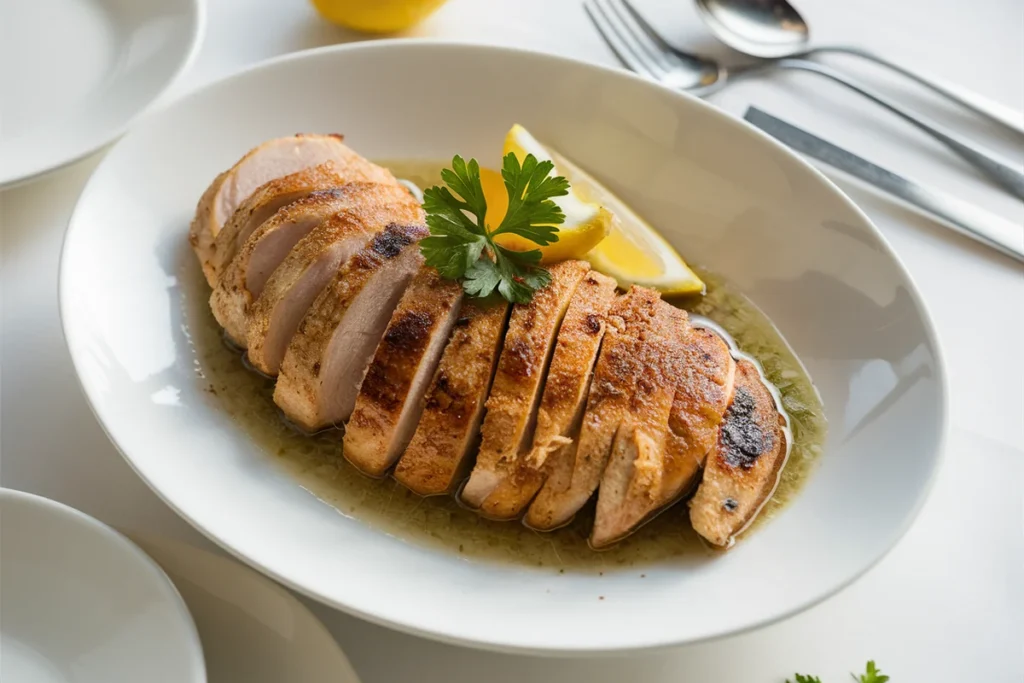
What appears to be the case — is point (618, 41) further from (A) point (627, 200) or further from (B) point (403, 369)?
(B) point (403, 369)

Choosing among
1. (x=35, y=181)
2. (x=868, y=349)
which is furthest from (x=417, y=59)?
(x=868, y=349)

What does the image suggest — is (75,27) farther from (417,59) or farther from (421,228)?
(421,228)

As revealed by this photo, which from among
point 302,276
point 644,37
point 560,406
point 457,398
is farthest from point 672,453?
point 644,37

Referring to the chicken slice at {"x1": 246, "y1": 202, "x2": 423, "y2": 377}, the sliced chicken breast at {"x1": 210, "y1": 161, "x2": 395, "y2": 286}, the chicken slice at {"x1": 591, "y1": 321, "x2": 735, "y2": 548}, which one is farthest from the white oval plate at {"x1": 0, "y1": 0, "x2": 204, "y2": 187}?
the chicken slice at {"x1": 591, "y1": 321, "x2": 735, "y2": 548}

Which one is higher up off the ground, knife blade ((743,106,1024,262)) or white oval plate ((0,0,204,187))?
knife blade ((743,106,1024,262))

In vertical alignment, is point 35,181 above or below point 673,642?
below

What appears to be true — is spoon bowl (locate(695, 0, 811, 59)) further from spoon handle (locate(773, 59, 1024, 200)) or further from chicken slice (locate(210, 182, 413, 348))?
chicken slice (locate(210, 182, 413, 348))

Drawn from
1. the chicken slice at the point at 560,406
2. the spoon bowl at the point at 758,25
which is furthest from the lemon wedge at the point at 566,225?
the spoon bowl at the point at 758,25
